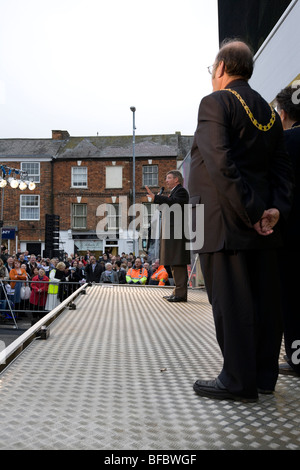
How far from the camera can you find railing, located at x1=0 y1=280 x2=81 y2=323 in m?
10.3

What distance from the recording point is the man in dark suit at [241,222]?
182 cm

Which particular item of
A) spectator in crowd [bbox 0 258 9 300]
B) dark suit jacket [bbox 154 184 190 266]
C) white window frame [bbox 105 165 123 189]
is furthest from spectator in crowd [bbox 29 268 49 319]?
white window frame [bbox 105 165 123 189]

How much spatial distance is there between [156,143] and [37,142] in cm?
877

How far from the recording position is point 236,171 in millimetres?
1826

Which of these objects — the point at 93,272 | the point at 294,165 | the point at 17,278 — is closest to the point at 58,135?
the point at 93,272

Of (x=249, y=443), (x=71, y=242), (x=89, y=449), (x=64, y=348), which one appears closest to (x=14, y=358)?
(x=64, y=348)

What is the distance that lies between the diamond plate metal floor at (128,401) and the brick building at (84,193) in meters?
27.4

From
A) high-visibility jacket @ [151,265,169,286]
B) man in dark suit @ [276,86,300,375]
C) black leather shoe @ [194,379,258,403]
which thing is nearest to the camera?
black leather shoe @ [194,379,258,403]

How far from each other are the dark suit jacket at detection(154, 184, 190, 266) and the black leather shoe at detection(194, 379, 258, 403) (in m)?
3.35

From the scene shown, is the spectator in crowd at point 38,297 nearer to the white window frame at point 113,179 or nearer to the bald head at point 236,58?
the bald head at point 236,58

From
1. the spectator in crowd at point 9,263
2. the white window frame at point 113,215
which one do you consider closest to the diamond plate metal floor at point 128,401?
the spectator in crowd at point 9,263

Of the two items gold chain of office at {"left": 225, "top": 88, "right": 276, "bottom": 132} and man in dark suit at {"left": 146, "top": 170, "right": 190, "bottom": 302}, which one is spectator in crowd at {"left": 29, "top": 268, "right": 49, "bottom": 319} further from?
gold chain of office at {"left": 225, "top": 88, "right": 276, "bottom": 132}

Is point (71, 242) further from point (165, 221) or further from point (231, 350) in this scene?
point (231, 350)

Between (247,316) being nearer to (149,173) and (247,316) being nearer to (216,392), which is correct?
(216,392)
